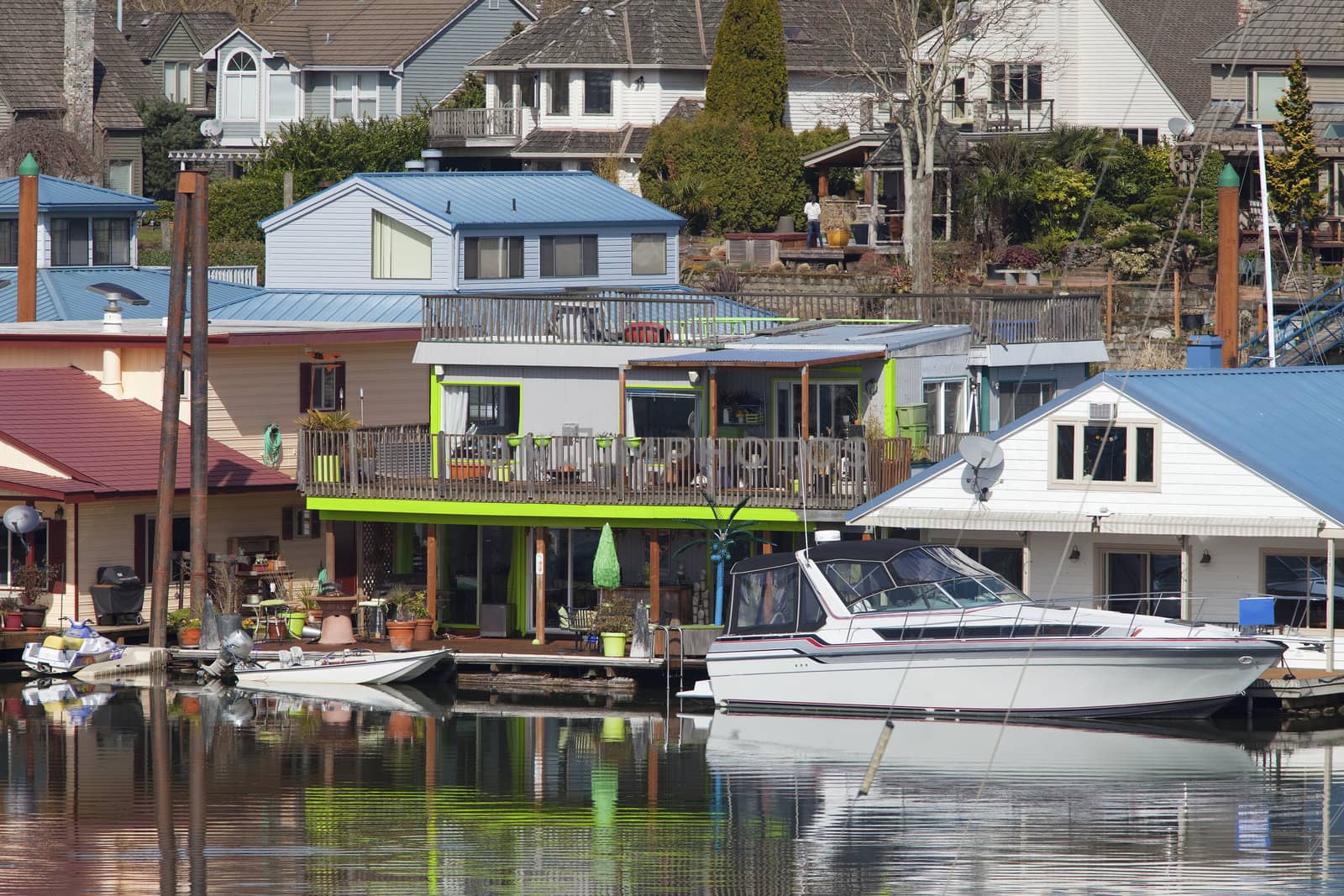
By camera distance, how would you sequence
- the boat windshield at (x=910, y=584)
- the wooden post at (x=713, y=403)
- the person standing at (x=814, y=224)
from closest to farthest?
the boat windshield at (x=910, y=584)
the wooden post at (x=713, y=403)
the person standing at (x=814, y=224)

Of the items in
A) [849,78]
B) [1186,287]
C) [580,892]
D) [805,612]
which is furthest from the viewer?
[849,78]

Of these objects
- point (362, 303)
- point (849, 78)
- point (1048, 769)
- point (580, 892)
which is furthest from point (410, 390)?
point (849, 78)

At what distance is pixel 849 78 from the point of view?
77062 mm

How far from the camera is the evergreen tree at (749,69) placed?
73.2m

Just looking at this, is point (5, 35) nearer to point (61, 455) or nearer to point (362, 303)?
point (362, 303)

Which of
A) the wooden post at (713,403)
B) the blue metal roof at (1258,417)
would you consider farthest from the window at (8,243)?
the blue metal roof at (1258,417)

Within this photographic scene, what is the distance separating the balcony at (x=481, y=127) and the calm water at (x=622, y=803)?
45.3 meters

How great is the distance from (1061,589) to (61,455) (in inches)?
690

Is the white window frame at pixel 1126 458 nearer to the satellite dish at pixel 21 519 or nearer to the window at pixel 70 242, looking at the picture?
the satellite dish at pixel 21 519

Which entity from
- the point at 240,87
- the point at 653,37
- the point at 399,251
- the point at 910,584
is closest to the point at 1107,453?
the point at 910,584

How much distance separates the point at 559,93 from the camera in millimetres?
79812

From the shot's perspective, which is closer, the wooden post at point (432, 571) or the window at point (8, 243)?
the wooden post at point (432, 571)

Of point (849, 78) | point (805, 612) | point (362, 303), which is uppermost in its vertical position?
point (849, 78)

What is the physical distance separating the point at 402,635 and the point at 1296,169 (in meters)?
31.5
